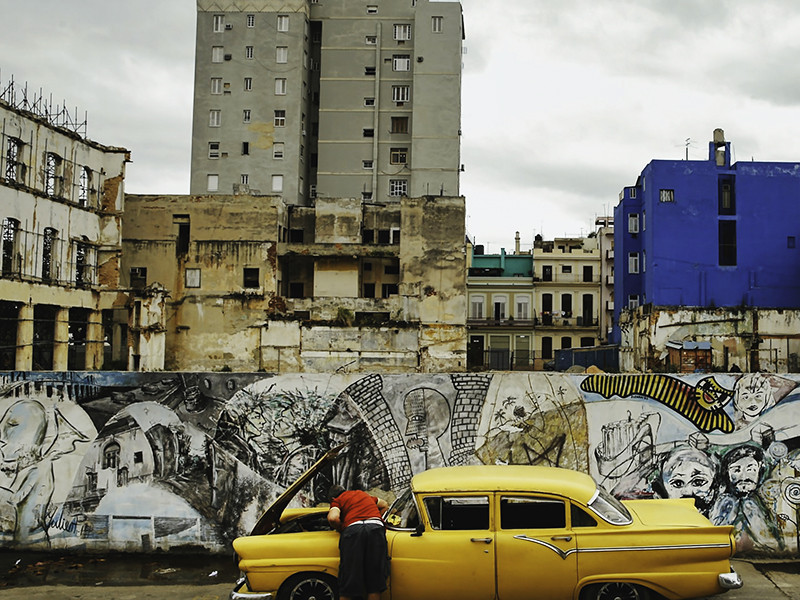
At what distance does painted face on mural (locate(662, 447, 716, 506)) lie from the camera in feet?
31.3

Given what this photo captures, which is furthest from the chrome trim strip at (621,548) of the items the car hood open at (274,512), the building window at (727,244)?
the building window at (727,244)

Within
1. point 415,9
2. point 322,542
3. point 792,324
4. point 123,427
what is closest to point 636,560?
point 322,542

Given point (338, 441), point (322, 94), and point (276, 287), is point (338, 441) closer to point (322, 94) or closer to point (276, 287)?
point (276, 287)

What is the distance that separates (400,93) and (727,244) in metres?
29.7

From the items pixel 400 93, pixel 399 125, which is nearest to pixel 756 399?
pixel 399 125

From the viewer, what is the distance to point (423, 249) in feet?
151

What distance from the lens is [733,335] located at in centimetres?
3691

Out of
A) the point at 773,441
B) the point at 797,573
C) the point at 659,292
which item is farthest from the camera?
the point at 659,292

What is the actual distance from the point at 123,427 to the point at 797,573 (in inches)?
341

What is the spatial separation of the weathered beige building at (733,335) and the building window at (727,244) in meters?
7.24

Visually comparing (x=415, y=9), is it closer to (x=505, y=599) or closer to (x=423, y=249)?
(x=423, y=249)

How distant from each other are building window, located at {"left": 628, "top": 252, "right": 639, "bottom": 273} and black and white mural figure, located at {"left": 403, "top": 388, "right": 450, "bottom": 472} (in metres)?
43.3

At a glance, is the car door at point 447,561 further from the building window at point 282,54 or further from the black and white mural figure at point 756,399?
the building window at point 282,54

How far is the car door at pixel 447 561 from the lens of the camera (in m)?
6.99
